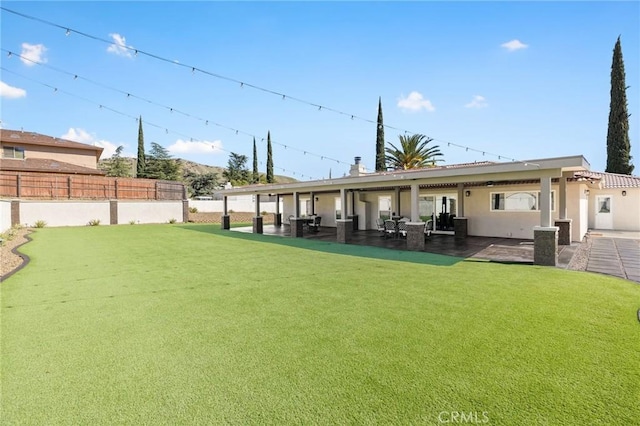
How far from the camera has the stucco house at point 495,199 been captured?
8.37 meters

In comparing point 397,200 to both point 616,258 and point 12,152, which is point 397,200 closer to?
point 616,258

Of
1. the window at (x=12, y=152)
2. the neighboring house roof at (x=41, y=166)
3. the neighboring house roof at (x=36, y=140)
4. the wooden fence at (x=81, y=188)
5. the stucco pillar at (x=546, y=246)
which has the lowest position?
the stucco pillar at (x=546, y=246)

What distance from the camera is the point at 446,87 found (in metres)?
12.5

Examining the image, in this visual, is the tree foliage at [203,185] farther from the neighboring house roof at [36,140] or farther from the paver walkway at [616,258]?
the paver walkway at [616,258]

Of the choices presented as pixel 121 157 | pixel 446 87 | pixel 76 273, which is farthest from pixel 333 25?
pixel 121 157

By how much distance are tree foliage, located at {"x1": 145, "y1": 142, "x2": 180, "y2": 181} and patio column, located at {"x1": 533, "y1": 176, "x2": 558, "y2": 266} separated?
1625 inches

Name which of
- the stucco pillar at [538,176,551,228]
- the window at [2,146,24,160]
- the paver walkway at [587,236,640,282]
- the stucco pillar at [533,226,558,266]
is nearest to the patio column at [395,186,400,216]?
the paver walkway at [587,236,640,282]

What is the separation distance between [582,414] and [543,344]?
1.27 metres

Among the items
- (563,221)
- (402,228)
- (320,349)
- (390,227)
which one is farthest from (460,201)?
(320,349)

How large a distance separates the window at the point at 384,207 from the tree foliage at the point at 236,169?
3276 centimetres

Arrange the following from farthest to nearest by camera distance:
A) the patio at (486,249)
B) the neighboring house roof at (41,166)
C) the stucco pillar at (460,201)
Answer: the neighboring house roof at (41,166)
the stucco pillar at (460,201)
the patio at (486,249)

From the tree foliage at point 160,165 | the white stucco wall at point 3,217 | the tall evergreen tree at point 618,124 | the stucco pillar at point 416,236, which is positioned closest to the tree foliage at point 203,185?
the tree foliage at point 160,165

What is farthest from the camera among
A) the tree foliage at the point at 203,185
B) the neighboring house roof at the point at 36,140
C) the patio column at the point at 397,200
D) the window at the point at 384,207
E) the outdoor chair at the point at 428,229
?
the tree foliage at the point at 203,185

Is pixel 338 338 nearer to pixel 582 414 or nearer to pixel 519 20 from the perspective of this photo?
pixel 582 414
